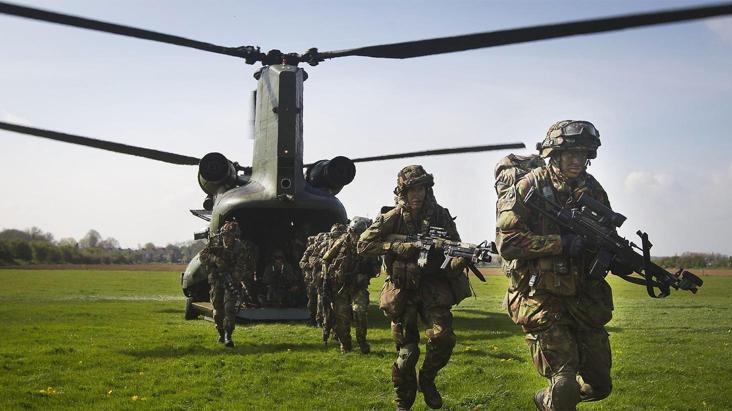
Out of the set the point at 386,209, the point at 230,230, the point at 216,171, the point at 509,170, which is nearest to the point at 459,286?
the point at 386,209

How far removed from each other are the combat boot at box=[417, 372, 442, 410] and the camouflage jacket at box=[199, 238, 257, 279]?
6039 mm

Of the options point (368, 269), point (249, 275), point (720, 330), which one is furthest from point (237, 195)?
point (720, 330)

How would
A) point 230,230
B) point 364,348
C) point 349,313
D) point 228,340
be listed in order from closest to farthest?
1. point 364,348
2. point 349,313
3. point 228,340
4. point 230,230

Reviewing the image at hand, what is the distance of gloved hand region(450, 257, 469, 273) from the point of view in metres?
7.11

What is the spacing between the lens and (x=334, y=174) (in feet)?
52.6

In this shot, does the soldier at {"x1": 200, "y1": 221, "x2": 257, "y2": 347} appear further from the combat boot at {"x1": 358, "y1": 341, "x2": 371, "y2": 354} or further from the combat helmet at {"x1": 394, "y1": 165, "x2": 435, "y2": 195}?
the combat helmet at {"x1": 394, "y1": 165, "x2": 435, "y2": 195}

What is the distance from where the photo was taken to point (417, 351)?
7.50m

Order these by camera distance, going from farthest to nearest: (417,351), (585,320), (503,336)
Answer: (503,336) < (417,351) < (585,320)

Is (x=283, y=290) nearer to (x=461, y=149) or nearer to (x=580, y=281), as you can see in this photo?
(x=461, y=149)

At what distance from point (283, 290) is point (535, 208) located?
443 inches

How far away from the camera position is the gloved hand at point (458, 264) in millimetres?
7105

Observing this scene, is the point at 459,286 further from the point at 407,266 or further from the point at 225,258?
the point at 225,258

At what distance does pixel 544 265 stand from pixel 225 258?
7933 mm

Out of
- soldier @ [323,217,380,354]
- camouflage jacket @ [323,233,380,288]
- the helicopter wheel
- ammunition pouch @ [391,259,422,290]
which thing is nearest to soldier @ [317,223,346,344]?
soldier @ [323,217,380,354]
